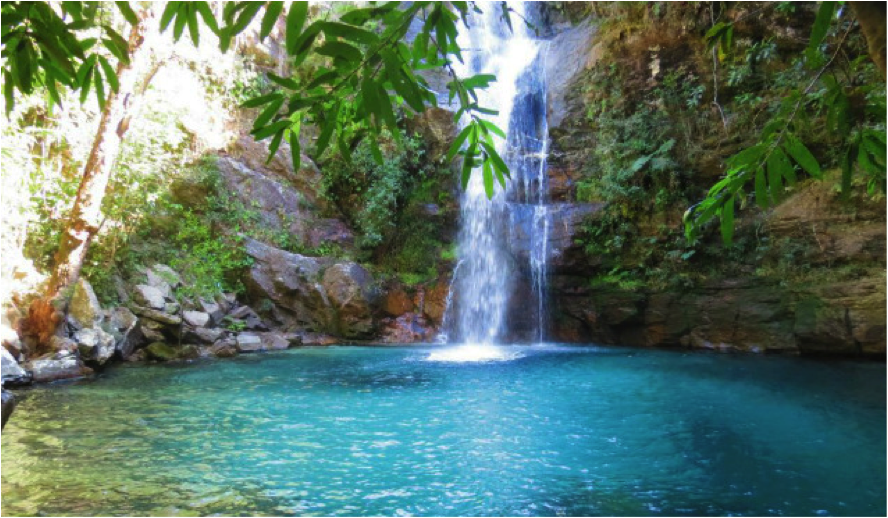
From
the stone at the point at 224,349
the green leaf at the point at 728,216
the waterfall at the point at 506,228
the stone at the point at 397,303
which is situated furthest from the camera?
the stone at the point at 397,303

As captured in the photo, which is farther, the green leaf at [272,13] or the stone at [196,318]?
the stone at [196,318]

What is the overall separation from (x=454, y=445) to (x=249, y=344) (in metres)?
6.38

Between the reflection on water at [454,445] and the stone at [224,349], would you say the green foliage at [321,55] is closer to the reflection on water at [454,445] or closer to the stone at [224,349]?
the reflection on water at [454,445]

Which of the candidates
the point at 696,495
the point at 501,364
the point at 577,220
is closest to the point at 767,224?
the point at 577,220

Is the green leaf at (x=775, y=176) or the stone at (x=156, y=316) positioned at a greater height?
the green leaf at (x=775, y=176)

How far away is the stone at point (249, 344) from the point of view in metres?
9.37

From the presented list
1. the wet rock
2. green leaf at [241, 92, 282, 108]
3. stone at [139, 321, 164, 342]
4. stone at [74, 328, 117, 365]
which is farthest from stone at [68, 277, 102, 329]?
green leaf at [241, 92, 282, 108]

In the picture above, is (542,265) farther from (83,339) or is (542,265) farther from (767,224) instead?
(83,339)

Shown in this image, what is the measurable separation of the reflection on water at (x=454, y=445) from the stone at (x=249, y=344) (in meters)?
2.35

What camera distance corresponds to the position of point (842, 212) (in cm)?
865

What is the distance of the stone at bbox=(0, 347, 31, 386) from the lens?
577cm

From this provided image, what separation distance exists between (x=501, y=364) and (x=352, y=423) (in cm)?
382

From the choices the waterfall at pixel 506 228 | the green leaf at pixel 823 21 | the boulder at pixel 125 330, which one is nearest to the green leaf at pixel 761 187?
the green leaf at pixel 823 21

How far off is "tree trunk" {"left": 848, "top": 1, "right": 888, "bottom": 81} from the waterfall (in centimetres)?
1033
